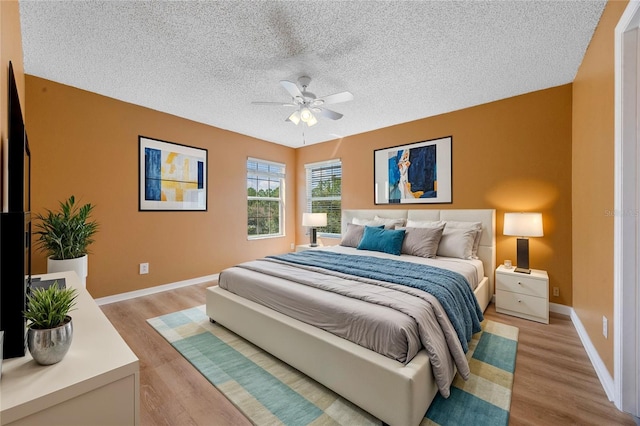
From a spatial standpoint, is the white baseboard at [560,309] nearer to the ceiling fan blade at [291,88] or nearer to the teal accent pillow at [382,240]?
the teal accent pillow at [382,240]

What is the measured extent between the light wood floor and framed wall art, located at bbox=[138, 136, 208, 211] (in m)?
1.76

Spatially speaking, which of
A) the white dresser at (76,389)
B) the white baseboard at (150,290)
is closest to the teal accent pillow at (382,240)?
the white baseboard at (150,290)

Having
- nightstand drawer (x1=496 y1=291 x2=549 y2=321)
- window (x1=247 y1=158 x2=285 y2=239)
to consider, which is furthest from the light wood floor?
window (x1=247 y1=158 x2=285 y2=239)

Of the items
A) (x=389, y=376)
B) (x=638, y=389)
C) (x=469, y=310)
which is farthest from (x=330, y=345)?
(x=638, y=389)

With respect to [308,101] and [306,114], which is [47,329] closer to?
[306,114]

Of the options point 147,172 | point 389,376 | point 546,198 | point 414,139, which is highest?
point 414,139

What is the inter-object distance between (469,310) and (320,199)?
12.2ft

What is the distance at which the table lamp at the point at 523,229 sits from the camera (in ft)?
9.60

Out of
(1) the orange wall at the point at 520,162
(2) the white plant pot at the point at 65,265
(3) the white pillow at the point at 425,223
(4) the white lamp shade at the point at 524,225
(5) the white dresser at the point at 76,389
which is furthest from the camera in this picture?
(3) the white pillow at the point at 425,223

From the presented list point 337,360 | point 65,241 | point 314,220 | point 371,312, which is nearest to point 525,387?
point 371,312

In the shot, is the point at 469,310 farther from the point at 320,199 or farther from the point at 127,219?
the point at 127,219

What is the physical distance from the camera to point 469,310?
7.34ft

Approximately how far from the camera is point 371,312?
170 cm

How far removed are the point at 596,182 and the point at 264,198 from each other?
464 cm
